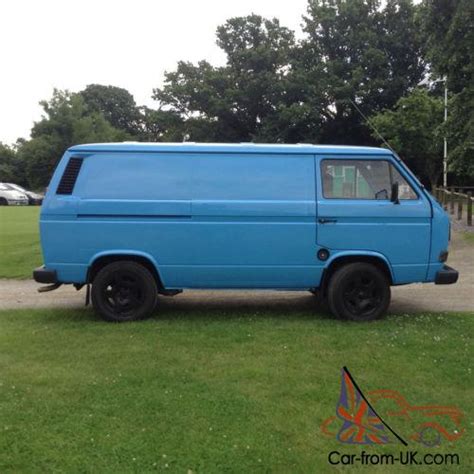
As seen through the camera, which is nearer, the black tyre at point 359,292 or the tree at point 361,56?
the black tyre at point 359,292

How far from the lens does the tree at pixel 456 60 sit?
1484 cm

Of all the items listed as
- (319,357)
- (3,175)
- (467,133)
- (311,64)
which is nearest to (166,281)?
(319,357)

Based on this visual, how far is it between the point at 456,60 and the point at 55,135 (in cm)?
4921

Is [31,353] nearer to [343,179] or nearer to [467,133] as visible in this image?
[343,179]

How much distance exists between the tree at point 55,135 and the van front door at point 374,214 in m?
53.5

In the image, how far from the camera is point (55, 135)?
192 ft

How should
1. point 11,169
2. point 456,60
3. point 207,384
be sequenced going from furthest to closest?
1. point 11,169
2. point 456,60
3. point 207,384

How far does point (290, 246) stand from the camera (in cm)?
691

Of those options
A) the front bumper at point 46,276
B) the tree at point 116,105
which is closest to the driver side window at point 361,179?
the front bumper at point 46,276

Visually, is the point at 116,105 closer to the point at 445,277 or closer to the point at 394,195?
the point at 394,195

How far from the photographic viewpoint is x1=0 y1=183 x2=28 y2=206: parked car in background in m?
Result: 39.6

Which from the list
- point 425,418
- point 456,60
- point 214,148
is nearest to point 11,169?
point 456,60

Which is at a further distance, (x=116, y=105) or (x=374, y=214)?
(x=116, y=105)

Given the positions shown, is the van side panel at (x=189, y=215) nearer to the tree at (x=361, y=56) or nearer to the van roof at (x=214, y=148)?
the van roof at (x=214, y=148)
